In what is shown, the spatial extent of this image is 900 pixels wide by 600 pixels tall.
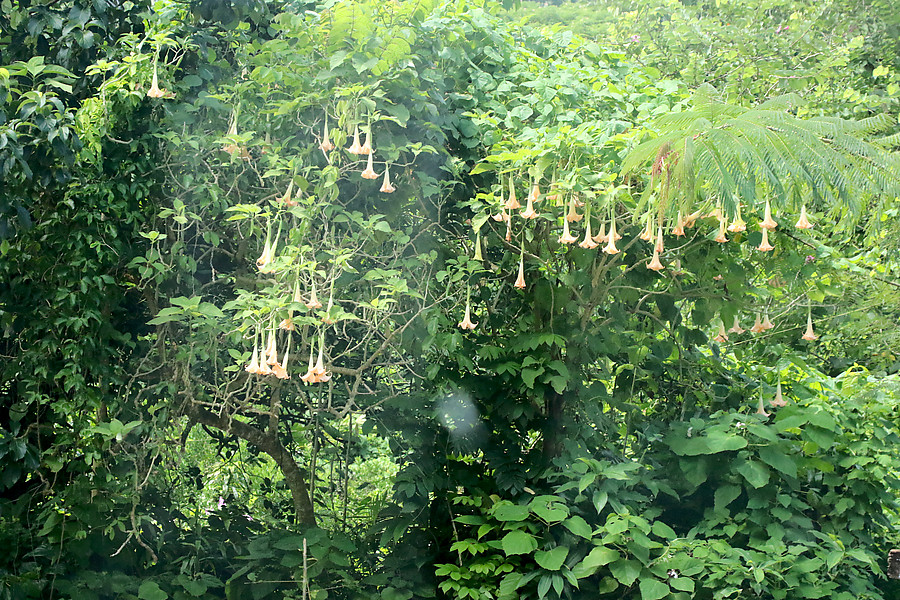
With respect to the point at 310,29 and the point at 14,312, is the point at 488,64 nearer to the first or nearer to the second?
the point at 310,29

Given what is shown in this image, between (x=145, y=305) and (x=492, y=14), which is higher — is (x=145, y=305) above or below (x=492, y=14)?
below

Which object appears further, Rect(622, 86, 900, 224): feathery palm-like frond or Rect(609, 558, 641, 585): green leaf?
Rect(609, 558, 641, 585): green leaf

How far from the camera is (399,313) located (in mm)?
3570

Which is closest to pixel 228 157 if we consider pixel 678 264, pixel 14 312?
pixel 14 312

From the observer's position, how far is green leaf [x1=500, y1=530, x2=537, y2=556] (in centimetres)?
364

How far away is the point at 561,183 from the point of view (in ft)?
11.2

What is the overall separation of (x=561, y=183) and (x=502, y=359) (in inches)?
42.8

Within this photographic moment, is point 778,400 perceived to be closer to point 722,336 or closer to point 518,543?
point 722,336

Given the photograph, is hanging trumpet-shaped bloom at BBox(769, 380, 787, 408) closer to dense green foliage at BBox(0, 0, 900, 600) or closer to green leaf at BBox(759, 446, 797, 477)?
dense green foliage at BBox(0, 0, 900, 600)

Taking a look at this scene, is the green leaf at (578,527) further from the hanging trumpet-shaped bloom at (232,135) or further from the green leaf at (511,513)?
the hanging trumpet-shaped bloom at (232,135)

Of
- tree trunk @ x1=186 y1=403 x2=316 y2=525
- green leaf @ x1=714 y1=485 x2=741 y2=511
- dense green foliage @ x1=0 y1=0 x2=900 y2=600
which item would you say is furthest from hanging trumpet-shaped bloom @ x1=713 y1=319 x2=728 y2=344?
tree trunk @ x1=186 y1=403 x2=316 y2=525

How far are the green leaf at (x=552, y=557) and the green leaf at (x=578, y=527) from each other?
0.37 ft

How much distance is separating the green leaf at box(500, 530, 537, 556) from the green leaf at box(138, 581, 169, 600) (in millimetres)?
1674

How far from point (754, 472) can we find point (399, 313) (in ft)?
6.41
